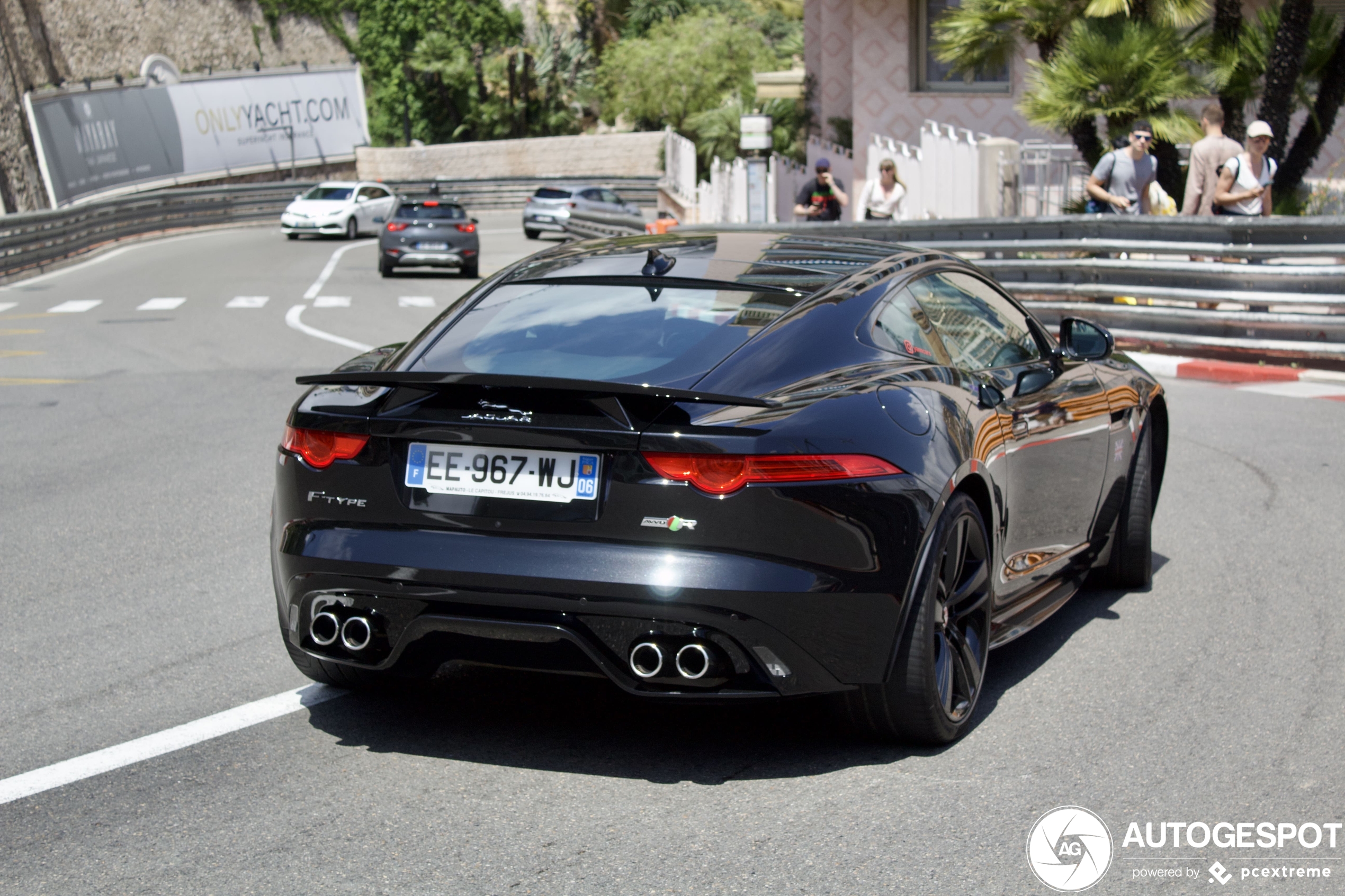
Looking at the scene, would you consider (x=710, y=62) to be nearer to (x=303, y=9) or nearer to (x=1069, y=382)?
(x=303, y=9)

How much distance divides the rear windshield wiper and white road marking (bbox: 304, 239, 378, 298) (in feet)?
61.7

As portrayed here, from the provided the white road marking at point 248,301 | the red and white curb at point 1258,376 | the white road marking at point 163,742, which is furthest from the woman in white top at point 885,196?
the white road marking at point 163,742

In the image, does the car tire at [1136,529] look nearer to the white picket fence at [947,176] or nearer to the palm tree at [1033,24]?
the white picket fence at [947,176]

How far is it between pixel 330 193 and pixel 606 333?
37894 millimetres

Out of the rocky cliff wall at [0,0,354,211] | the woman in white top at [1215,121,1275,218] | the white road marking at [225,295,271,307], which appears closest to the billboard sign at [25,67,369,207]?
the rocky cliff wall at [0,0,354,211]

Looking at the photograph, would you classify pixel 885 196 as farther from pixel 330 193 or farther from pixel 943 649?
pixel 330 193

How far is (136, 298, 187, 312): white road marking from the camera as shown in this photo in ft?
69.7

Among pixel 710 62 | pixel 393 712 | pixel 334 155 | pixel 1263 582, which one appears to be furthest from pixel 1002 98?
pixel 334 155

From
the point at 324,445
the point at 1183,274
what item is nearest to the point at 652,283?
the point at 324,445

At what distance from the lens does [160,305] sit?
22.0m

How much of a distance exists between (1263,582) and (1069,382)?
1.47m

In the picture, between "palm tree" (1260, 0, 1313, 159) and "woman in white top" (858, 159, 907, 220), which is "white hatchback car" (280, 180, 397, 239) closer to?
"woman in white top" (858, 159, 907, 220)

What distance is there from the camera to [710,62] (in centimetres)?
5931

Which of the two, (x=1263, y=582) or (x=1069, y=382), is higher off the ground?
(x=1069, y=382)
